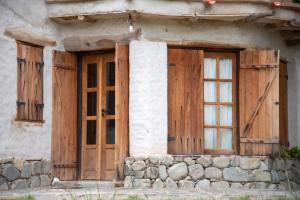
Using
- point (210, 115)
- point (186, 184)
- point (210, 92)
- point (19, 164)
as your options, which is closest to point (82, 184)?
point (19, 164)

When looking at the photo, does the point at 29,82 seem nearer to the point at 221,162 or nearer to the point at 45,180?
the point at 45,180

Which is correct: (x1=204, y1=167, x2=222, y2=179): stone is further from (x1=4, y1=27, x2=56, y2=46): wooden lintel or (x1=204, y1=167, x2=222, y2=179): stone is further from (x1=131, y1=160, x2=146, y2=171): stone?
(x1=4, y1=27, x2=56, y2=46): wooden lintel

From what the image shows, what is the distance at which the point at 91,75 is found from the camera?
11.4 metres

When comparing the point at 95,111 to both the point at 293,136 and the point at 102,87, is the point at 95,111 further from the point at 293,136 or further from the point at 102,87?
the point at 293,136

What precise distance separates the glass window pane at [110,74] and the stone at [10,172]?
238cm

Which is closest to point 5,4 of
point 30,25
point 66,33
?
point 30,25

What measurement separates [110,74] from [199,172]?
2.42 meters

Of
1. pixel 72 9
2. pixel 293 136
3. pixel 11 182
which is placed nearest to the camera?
pixel 11 182

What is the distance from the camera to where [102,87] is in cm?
1124

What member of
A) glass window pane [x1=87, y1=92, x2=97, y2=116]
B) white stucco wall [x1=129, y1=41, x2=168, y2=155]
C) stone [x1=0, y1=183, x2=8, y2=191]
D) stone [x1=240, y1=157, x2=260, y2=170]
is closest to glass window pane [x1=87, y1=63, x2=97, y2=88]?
glass window pane [x1=87, y1=92, x2=97, y2=116]

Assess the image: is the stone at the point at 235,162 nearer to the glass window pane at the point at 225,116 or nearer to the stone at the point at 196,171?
the stone at the point at 196,171

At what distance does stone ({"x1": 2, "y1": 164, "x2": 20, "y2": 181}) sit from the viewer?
31.9 feet

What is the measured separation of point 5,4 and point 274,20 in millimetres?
4683

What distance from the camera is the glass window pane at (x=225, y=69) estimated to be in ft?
36.8
